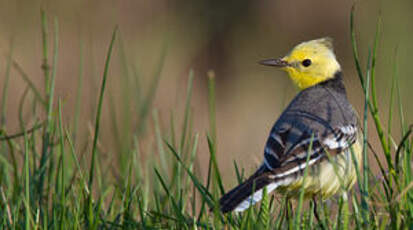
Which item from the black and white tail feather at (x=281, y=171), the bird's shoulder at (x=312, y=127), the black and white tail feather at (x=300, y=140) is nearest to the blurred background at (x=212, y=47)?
the bird's shoulder at (x=312, y=127)

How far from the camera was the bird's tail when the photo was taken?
168 inches

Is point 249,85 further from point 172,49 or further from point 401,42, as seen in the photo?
point 401,42

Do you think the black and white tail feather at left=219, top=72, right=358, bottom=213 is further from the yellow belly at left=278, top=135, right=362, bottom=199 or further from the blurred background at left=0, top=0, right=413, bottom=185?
the blurred background at left=0, top=0, right=413, bottom=185

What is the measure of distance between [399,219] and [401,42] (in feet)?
24.8

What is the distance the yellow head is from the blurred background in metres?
3.93

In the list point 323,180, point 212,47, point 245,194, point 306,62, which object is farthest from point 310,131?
point 212,47

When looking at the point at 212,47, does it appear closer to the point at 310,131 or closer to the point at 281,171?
the point at 310,131

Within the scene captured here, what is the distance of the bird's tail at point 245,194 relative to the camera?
426 centimetres

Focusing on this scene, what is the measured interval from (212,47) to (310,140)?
7.57 m

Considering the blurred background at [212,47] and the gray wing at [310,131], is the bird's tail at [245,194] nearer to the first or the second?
the gray wing at [310,131]

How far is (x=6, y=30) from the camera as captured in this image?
34.7 feet

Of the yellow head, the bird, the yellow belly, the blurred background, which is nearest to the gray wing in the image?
the bird

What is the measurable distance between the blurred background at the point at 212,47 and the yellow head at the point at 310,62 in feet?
12.9

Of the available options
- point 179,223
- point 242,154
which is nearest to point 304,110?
point 179,223
